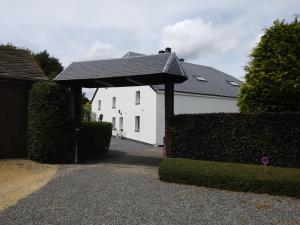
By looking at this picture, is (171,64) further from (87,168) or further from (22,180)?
(22,180)

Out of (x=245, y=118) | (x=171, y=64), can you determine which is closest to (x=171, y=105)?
(x=171, y=64)

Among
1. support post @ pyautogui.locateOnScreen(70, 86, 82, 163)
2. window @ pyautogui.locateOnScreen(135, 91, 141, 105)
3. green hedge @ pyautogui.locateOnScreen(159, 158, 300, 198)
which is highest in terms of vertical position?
window @ pyautogui.locateOnScreen(135, 91, 141, 105)

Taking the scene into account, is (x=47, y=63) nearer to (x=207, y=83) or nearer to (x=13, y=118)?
(x=207, y=83)

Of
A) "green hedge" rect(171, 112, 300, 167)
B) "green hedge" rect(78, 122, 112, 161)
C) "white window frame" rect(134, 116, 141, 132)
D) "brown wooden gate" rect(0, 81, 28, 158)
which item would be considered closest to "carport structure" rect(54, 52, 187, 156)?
"green hedge" rect(78, 122, 112, 161)

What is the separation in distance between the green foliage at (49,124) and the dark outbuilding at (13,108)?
128 centimetres

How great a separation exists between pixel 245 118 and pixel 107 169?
487 centimetres

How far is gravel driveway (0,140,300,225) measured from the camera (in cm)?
795

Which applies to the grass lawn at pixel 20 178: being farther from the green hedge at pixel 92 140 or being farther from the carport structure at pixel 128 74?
the carport structure at pixel 128 74

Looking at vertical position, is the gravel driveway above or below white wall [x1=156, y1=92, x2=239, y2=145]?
below

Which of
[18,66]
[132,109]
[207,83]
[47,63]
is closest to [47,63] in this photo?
[47,63]

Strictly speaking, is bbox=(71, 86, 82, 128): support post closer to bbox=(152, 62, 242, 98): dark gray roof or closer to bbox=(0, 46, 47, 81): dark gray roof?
bbox=(0, 46, 47, 81): dark gray roof

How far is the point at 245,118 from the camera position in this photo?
13.4 metres

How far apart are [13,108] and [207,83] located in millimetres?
23160

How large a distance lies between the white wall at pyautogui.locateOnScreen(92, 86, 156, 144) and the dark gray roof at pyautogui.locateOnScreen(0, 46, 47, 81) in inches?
563
